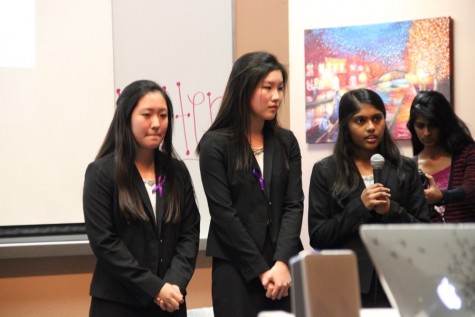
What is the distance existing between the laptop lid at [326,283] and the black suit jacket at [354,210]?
1364 mm

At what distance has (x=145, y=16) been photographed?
3.27 metres

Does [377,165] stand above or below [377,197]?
above

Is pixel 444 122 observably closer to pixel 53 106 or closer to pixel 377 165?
pixel 377 165

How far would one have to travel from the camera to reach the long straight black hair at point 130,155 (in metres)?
2.44

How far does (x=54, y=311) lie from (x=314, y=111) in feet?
7.36

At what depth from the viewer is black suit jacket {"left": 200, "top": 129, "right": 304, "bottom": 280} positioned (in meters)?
2.48

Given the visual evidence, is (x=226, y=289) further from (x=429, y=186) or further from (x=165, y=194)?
(x=429, y=186)

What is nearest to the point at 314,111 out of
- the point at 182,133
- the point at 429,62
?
the point at 429,62

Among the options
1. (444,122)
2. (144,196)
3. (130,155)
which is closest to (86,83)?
(130,155)

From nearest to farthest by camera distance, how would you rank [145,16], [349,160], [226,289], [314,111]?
[226,289] < [349,160] < [145,16] < [314,111]

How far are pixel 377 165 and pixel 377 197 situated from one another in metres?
0.11

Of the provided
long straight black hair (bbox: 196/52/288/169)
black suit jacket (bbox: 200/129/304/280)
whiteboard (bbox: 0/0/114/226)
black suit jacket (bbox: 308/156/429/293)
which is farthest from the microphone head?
whiteboard (bbox: 0/0/114/226)

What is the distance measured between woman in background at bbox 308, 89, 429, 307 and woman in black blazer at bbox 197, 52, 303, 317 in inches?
3.9

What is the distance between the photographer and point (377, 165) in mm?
2441
